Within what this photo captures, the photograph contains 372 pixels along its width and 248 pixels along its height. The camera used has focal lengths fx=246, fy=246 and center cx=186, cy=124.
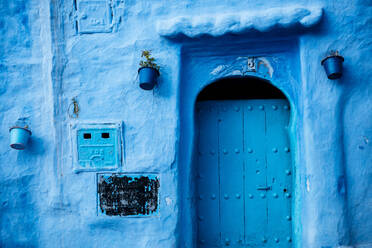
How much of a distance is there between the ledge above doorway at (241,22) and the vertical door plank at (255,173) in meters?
0.77

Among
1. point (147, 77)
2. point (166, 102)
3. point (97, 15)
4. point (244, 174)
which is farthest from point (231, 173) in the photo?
point (97, 15)

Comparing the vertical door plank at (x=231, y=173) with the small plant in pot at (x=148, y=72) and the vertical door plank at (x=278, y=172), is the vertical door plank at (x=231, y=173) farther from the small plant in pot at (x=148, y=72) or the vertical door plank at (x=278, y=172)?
the small plant in pot at (x=148, y=72)

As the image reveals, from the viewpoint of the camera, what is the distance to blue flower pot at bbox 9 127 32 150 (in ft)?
7.23

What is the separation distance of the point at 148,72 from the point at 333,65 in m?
1.57

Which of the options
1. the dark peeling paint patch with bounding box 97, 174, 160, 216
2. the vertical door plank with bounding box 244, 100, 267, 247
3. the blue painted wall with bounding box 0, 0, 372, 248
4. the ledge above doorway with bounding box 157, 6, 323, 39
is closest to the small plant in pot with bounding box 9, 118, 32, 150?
the blue painted wall with bounding box 0, 0, 372, 248

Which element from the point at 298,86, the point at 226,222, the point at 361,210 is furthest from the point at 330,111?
the point at 226,222

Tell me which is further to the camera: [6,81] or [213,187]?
[213,187]

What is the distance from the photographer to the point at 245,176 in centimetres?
257

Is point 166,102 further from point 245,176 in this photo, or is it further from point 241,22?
point 245,176

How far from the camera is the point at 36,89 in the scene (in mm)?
2383

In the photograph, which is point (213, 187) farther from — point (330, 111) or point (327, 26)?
point (327, 26)

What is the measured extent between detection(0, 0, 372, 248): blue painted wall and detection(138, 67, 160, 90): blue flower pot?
0.12 meters

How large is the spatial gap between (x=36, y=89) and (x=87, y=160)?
86 cm

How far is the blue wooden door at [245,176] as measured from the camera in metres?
2.55
